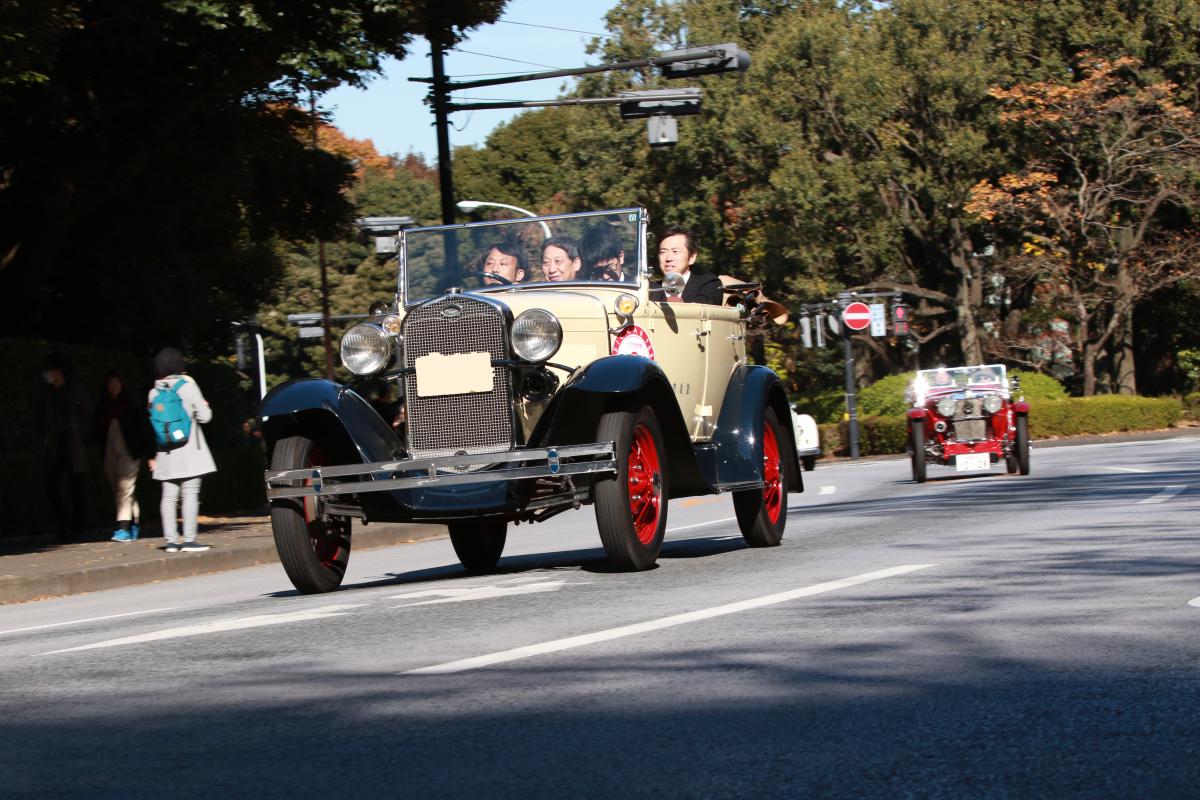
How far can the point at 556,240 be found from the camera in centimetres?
1130

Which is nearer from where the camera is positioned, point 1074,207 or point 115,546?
point 115,546

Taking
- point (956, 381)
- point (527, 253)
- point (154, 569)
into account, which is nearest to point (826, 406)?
point (956, 381)

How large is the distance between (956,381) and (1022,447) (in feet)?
8.19

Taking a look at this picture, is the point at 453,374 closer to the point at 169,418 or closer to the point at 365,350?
the point at 365,350

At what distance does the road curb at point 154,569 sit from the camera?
13992mm

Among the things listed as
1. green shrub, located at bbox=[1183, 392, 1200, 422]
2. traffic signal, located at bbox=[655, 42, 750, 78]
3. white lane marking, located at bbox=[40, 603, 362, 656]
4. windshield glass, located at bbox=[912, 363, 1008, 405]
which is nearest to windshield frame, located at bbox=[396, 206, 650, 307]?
white lane marking, located at bbox=[40, 603, 362, 656]

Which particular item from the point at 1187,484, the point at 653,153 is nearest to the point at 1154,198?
the point at 653,153

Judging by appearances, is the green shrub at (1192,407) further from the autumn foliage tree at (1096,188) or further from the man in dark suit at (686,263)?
the man in dark suit at (686,263)

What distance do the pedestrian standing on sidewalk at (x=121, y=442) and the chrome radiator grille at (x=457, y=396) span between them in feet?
29.3

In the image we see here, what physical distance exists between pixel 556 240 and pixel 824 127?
128ft

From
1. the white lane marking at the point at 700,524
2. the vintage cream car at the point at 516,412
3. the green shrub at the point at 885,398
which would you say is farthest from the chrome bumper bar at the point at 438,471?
the green shrub at the point at 885,398

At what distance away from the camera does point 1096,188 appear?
44312 mm

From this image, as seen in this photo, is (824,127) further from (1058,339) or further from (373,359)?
(373,359)

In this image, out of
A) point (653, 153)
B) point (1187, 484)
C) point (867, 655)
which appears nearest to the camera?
point (867, 655)
